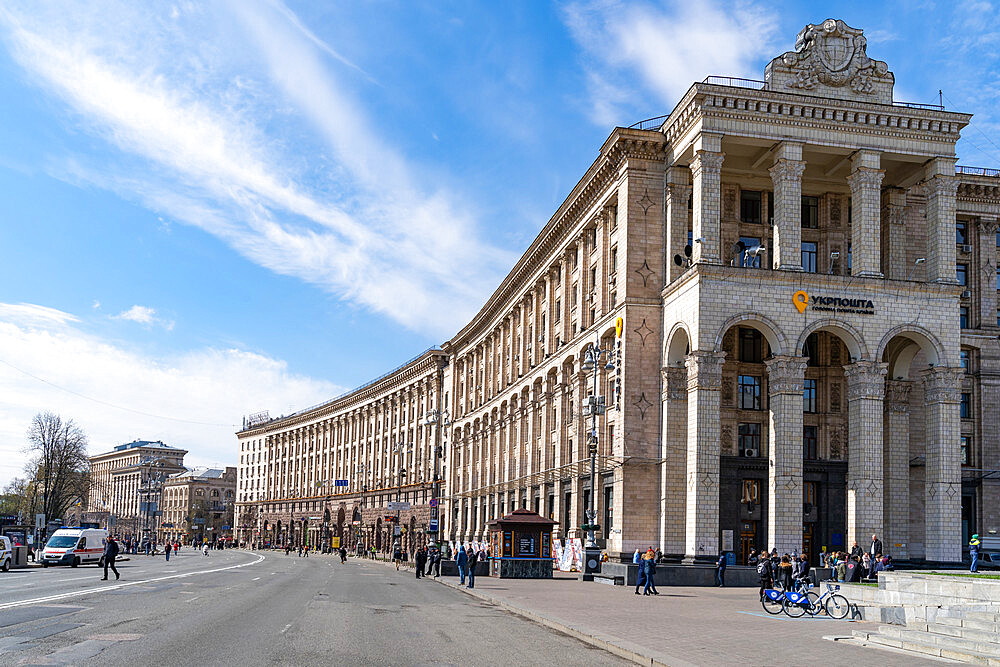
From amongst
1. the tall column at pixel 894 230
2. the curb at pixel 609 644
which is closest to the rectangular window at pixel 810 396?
the tall column at pixel 894 230

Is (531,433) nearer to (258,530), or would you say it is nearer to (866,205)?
(866,205)

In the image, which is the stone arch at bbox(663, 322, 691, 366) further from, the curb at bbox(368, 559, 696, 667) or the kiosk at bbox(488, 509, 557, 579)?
the curb at bbox(368, 559, 696, 667)

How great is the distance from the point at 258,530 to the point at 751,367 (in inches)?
5134

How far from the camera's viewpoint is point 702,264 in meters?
45.8

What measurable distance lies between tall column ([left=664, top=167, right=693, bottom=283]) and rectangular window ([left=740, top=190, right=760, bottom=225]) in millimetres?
4328

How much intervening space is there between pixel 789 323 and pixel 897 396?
10547mm

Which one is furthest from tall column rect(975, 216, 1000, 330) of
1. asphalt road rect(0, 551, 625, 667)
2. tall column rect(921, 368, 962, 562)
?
asphalt road rect(0, 551, 625, 667)

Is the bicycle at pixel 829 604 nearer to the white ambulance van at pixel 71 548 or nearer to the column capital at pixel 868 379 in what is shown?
the column capital at pixel 868 379

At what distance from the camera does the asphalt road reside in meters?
15.4

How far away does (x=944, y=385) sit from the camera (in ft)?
157

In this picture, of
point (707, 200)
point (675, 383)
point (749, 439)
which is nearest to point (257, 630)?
point (675, 383)

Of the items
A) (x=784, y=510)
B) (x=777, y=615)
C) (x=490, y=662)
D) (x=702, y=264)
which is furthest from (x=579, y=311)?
(x=490, y=662)

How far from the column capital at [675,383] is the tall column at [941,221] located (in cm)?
1345

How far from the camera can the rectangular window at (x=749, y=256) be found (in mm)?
53344
